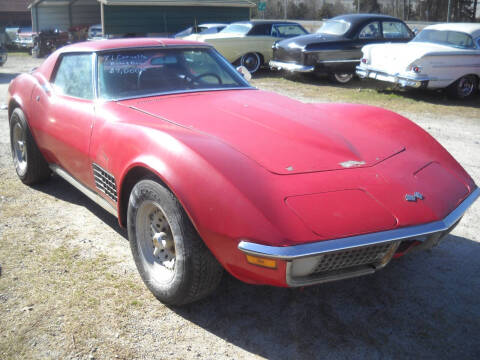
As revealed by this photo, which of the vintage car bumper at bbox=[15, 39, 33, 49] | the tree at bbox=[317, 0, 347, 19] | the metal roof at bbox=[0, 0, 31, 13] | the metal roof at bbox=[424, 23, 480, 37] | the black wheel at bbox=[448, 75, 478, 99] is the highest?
the tree at bbox=[317, 0, 347, 19]

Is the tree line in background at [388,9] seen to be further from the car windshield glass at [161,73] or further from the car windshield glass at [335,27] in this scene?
the car windshield glass at [161,73]

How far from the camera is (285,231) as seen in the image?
222 cm

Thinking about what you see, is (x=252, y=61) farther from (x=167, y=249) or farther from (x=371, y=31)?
(x=167, y=249)

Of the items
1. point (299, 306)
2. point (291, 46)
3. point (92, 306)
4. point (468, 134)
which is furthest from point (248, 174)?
point (291, 46)

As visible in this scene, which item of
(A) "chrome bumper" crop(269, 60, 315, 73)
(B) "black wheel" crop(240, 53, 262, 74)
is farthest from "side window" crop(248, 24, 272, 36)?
(A) "chrome bumper" crop(269, 60, 315, 73)

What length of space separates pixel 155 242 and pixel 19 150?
8.87ft

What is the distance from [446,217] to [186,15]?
63.1 feet

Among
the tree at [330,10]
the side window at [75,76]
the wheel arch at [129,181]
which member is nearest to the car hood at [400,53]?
the side window at [75,76]

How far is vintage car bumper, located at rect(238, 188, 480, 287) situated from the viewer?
7.18 feet

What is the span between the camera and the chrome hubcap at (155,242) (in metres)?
2.77

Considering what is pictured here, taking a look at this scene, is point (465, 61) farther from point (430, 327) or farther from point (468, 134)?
point (430, 327)

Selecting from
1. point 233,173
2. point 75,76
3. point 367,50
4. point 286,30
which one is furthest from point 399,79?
point 233,173

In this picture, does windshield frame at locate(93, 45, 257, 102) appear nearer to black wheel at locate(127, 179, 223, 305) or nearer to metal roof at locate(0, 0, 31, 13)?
black wheel at locate(127, 179, 223, 305)

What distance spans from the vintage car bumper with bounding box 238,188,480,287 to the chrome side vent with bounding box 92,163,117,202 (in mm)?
1229
